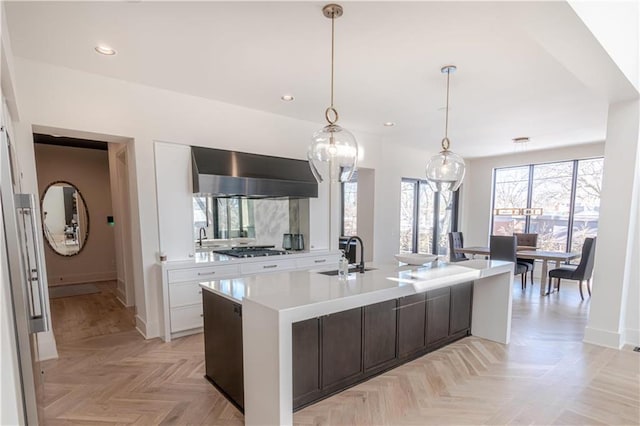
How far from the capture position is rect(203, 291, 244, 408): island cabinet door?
2248mm

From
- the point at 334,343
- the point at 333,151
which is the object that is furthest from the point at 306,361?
the point at 333,151

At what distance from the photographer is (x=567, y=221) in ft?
21.5

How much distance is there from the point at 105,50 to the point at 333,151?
7.00ft

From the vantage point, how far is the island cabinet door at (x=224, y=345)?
7.38 ft

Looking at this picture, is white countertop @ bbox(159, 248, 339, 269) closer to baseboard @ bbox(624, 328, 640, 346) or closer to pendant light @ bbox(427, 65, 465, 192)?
pendant light @ bbox(427, 65, 465, 192)

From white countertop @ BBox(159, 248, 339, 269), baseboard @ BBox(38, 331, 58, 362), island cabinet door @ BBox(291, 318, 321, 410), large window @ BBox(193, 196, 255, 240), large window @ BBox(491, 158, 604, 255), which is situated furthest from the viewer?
large window @ BBox(491, 158, 604, 255)

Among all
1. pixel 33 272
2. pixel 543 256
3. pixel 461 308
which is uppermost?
pixel 33 272

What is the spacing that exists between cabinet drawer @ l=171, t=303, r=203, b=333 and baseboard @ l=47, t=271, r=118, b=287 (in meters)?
3.85

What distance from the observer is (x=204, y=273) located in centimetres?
364

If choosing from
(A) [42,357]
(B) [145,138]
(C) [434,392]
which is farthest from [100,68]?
(C) [434,392]

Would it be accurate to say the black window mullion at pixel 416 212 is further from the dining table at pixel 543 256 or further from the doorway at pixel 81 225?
the doorway at pixel 81 225

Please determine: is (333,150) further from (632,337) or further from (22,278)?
(632,337)

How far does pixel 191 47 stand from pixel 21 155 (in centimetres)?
185

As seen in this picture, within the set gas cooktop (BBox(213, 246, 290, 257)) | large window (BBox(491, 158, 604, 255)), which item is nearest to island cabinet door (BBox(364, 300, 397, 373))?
gas cooktop (BBox(213, 246, 290, 257))
